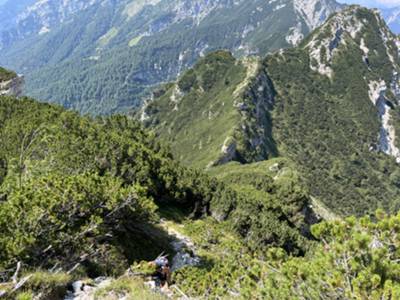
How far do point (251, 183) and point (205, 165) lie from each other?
4219cm

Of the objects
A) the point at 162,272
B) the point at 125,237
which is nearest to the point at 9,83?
the point at 125,237

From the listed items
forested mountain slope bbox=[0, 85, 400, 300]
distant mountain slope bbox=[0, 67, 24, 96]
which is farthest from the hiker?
distant mountain slope bbox=[0, 67, 24, 96]

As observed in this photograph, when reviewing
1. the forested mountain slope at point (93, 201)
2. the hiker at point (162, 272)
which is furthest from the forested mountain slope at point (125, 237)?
the hiker at point (162, 272)

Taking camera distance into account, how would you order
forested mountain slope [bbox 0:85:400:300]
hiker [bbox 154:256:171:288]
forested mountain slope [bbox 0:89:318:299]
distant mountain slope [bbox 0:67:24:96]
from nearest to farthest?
1. forested mountain slope [bbox 0:85:400:300]
2. forested mountain slope [bbox 0:89:318:299]
3. hiker [bbox 154:256:171:288]
4. distant mountain slope [bbox 0:67:24:96]

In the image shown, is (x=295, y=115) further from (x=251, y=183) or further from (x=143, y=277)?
(x=143, y=277)

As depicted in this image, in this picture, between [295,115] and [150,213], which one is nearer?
[150,213]

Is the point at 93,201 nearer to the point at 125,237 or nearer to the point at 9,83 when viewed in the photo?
the point at 125,237

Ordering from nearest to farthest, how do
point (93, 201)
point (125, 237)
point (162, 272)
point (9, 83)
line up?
point (162, 272), point (93, 201), point (125, 237), point (9, 83)

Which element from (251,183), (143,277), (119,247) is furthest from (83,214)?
(251,183)

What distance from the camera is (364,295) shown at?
9.11 metres

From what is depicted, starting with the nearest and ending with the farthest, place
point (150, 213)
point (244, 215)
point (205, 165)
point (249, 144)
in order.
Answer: point (150, 213)
point (244, 215)
point (205, 165)
point (249, 144)

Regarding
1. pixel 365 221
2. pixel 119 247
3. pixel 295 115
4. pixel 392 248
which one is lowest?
pixel 295 115

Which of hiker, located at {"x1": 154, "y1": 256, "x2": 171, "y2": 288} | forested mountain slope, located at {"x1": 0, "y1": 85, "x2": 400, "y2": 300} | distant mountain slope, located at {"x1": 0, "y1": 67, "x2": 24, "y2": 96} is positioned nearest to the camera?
forested mountain slope, located at {"x1": 0, "y1": 85, "x2": 400, "y2": 300}

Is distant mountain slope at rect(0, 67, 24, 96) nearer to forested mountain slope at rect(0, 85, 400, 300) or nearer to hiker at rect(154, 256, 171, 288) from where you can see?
forested mountain slope at rect(0, 85, 400, 300)
